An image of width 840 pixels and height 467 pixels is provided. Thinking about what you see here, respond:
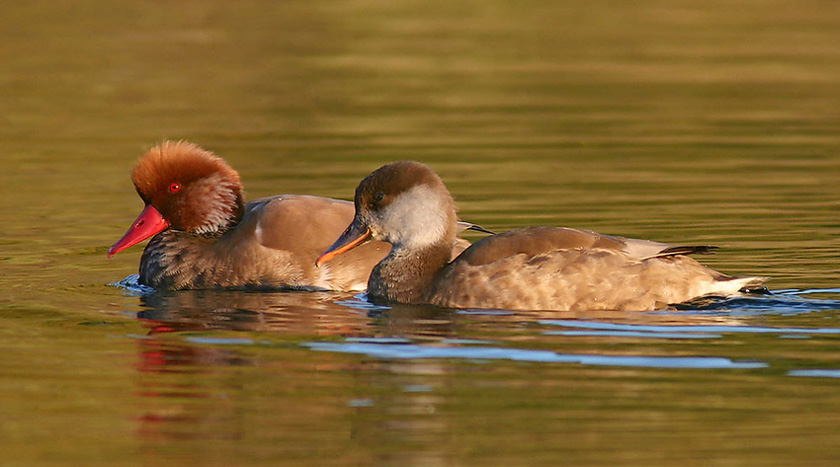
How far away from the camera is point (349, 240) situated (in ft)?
32.6

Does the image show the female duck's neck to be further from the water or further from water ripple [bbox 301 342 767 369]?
water ripple [bbox 301 342 767 369]

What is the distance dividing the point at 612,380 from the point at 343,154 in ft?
28.6

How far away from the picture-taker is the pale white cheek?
964 cm

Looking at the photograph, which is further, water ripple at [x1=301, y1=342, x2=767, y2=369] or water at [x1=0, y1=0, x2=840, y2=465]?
water ripple at [x1=301, y1=342, x2=767, y2=369]

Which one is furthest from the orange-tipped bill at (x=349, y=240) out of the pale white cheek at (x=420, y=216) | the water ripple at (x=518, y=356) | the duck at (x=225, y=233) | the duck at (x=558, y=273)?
the water ripple at (x=518, y=356)

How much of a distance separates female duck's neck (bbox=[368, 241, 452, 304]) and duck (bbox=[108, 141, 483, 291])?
0.90m

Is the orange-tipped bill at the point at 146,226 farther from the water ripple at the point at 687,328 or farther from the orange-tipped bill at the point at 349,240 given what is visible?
the water ripple at the point at 687,328

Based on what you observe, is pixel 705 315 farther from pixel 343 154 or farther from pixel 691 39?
pixel 691 39

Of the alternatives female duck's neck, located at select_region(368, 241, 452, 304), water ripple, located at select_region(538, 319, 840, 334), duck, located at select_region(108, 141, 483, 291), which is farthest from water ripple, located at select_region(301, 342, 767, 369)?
duck, located at select_region(108, 141, 483, 291)

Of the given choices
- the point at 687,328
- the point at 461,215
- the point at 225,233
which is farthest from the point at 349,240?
the point at 461,215

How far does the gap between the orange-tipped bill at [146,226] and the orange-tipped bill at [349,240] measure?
5.24 ft

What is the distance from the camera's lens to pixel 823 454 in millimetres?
6391

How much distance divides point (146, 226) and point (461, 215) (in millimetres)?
2879

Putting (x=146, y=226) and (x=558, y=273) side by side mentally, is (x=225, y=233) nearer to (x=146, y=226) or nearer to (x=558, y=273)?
(x=146, y=226)
